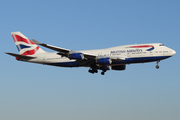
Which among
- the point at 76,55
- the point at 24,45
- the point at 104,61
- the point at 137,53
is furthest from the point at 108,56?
the point at 24,45

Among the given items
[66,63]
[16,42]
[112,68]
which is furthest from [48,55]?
[112,68]

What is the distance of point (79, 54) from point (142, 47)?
11.3 metres

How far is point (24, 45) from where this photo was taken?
59.2 meters

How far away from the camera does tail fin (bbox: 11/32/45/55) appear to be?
5847 cm

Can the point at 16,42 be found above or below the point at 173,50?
above

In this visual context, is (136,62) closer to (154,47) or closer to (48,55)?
(154,47)

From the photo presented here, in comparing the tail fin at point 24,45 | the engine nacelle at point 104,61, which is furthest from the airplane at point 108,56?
the tail fin at point 24,45

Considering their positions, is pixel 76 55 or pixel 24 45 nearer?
pixel 76 55

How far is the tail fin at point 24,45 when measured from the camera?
192 ft

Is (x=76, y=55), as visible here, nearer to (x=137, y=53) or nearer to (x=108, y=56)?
(x=108, y=56)

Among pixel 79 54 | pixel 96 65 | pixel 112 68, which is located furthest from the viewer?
pixel 112 68

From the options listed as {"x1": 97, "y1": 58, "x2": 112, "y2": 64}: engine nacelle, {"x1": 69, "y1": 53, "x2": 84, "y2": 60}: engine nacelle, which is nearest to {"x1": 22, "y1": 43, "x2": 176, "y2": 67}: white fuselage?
{"x1": 97, "y1": 58, "x2": 112, "y2": 64}: engine nacelle

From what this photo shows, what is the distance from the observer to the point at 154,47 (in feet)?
167

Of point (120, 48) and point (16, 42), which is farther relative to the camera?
point (16, 42)
